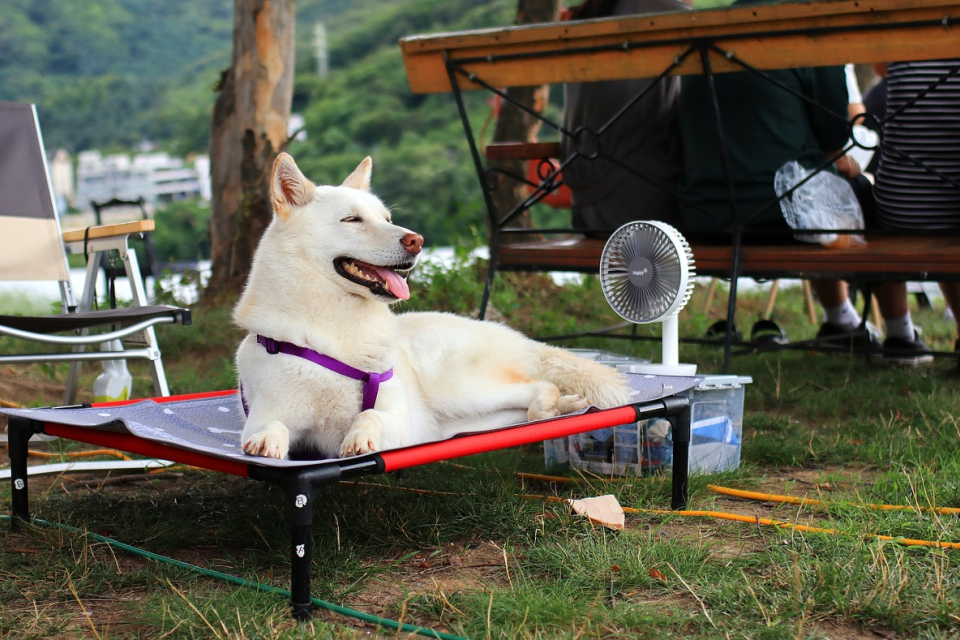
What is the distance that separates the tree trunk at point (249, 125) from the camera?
6.33 meters

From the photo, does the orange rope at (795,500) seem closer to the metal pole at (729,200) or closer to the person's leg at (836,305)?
the metal pole at (729,200)

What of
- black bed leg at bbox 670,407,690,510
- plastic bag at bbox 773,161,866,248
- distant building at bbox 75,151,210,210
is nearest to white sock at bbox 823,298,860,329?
plastic bag at bbox 773,161,866,248

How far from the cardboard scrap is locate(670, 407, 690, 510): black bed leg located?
0.21m

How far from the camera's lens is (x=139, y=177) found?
733 inches

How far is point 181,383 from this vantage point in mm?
4973

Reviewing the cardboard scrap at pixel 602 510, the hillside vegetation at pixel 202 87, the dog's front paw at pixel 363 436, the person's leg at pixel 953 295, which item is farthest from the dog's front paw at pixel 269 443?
the hillside vegetation at pixel 202 87

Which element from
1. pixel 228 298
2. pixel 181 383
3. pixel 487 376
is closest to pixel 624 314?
pixel 487 376

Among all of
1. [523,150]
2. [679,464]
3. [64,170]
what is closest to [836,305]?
[523,150]

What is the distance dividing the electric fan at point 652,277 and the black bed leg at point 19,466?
192cm

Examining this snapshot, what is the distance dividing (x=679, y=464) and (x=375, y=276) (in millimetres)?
1095

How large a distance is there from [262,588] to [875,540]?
1538 millimetres

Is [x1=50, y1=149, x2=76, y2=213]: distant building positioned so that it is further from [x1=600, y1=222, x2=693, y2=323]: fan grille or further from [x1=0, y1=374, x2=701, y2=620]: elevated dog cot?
[x1=600, y1=222, x2=693, y2=323]: fan grille

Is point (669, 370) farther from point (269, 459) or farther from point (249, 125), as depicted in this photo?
point (249, 125)

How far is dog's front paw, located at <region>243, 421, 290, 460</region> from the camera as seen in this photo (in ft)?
6.61
